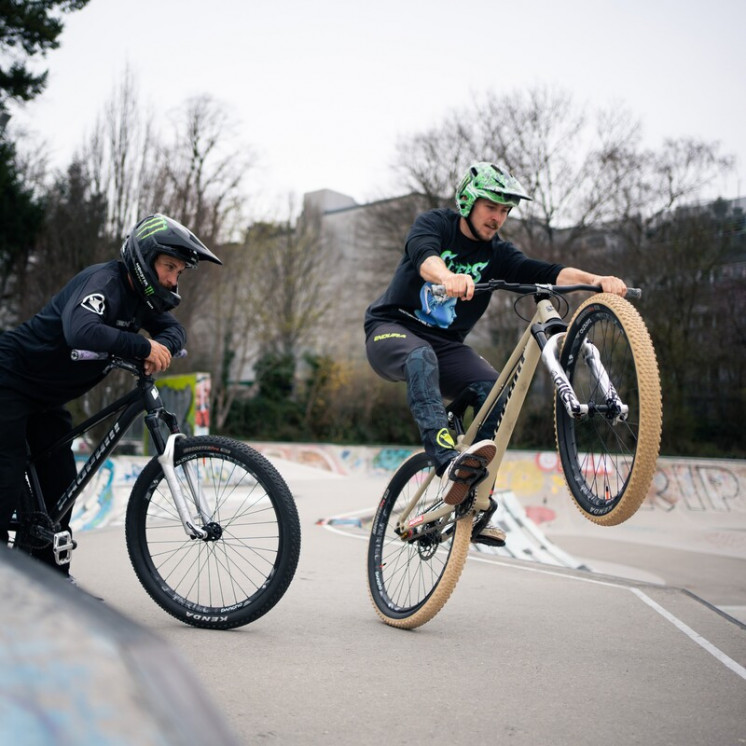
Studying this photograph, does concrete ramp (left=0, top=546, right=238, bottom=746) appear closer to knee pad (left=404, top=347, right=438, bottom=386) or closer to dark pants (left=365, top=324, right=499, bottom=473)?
dark pants (left=365, top=324, right=499, bottom=473)

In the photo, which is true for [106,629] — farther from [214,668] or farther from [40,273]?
[40,273]

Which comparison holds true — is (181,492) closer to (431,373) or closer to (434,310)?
(431,373)

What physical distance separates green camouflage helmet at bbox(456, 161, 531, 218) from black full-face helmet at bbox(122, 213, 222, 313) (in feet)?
4.42

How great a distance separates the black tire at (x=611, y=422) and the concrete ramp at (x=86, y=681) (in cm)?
242

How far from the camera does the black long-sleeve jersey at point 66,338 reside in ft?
11.1

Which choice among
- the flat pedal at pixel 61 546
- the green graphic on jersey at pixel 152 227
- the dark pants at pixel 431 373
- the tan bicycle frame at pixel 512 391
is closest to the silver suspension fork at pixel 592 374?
the tan bicycle frame at pixel 512 391

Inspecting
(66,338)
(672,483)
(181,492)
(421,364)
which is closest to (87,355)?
(66,338)

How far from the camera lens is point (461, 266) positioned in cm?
418

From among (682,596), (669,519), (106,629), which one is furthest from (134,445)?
(106,629)

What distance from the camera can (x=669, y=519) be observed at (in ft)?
62.3

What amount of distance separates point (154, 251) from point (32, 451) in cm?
116

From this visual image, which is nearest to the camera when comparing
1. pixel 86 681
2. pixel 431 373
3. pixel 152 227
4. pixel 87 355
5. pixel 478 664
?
pixel 86 681

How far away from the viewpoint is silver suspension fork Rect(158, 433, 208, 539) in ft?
10.9

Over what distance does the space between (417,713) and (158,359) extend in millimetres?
1927
